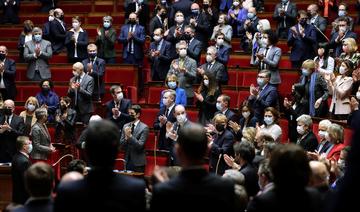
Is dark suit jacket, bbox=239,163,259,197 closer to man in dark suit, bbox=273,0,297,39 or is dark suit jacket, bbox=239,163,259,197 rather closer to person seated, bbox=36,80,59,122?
person seated, bbox=36,80,59,122

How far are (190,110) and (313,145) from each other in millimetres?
1935

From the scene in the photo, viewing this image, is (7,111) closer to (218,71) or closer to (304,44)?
(218,71)

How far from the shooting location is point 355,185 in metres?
1.71

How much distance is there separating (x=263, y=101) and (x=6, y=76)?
346 cm

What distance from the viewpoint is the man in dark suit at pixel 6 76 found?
8.95 m

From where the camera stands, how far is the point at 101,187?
2.31 metres

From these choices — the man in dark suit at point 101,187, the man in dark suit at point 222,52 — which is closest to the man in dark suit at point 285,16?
the man in dark suit at point 222,52

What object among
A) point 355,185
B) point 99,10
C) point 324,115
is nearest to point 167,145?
point 324,115

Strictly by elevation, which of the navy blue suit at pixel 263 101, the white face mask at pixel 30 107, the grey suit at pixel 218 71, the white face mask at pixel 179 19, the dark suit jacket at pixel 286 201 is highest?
the white face mask at pixel 179 19

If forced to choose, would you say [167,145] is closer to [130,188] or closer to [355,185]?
[130,188]

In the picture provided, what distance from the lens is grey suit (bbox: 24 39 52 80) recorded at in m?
9.21

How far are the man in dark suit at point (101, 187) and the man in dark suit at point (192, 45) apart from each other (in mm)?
6482

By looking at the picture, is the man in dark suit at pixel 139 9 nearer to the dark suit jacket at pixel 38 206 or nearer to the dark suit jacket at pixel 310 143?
the dark suit jacket at pixel 310 143

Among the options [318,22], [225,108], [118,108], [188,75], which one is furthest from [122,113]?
[318,22]
